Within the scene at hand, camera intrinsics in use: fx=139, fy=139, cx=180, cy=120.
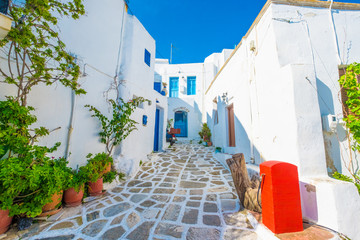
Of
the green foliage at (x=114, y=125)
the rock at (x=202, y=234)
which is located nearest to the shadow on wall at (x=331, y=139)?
the rock at (x=202, y=234)

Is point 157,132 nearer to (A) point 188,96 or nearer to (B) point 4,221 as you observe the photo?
(A) point 188,96

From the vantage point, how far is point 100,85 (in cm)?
476

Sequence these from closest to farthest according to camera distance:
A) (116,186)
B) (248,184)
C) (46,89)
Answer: (248,184) → (46,89) → (116,186)

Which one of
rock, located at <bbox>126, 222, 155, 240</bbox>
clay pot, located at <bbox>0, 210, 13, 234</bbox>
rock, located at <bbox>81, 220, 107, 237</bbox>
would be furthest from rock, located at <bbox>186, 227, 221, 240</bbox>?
clay pot, located at <bbox>0, 210, 13, 234</bbox>

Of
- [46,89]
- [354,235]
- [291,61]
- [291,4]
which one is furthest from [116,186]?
[291,4]

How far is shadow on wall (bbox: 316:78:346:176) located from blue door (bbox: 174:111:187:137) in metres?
10.6

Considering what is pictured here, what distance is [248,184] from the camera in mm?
3084

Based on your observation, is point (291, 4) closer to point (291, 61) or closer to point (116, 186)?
point (291, 61)

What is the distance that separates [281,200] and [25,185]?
13.3ft

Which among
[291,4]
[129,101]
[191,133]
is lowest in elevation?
[191,133]

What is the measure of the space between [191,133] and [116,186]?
9.14 metres

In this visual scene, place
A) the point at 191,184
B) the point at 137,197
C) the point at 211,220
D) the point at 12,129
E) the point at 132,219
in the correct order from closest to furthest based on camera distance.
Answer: the point at 12,129 → the point at 211,220 → the point at 132,219 → the point at 137,197 → the point at 191,184

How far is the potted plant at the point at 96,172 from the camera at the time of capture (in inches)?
141

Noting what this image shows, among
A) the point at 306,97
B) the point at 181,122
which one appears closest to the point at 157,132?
the point at 181,122
